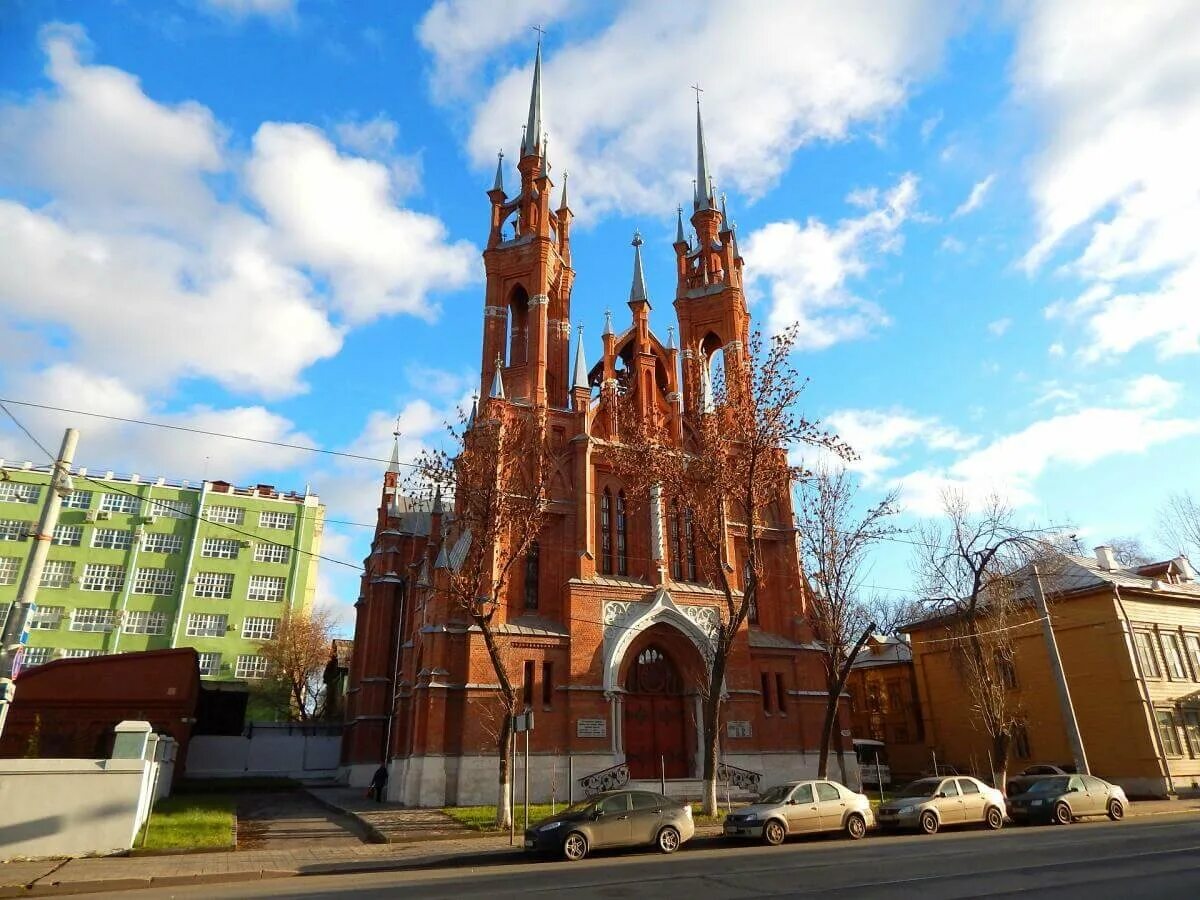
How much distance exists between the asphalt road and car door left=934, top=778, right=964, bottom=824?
2565 mm

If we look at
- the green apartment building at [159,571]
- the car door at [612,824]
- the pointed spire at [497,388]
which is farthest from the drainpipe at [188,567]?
the car door at [612,824]

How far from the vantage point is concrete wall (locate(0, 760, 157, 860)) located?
14.9 meters

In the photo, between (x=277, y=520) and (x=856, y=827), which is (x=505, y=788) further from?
(x=277, y=520)

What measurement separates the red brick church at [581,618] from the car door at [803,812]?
31.1 ft

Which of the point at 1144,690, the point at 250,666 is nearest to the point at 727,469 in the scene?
the point at 1144,690

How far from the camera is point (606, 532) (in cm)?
3161

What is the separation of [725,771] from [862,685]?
1966 cm

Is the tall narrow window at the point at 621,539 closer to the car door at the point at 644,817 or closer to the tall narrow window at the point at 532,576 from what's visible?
the tall narrow window at the point at 532,576

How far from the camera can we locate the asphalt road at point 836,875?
10.5 m

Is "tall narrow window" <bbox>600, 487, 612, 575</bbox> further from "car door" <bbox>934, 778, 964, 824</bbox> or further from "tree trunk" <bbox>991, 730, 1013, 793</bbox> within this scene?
"tree trunk" <bbox>991, 730, 1013, 793</bbox>

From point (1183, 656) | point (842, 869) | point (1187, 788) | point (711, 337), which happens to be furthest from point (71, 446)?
point (1183, 656)

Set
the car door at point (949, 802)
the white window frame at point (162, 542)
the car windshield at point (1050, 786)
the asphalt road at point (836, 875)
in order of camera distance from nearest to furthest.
Result: 1. the asphalt road at point (836, 875)
2. the car door at point (949, 802)
3. the car windshield at point (1050, 786)
4. the white window frame at point (162, 542)

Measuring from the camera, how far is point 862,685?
43.5 m

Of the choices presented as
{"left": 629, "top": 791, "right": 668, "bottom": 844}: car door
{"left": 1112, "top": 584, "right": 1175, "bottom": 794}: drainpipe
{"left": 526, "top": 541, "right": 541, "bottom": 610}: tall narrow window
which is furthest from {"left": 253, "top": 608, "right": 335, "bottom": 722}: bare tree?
{"left": 1112, "top": 584, "right": 1175, "bottom": 794}: drainpipe
